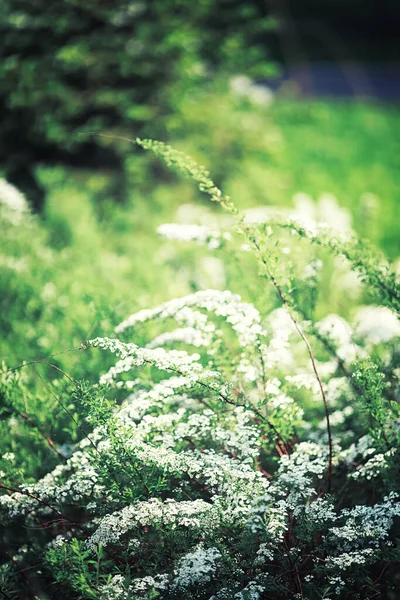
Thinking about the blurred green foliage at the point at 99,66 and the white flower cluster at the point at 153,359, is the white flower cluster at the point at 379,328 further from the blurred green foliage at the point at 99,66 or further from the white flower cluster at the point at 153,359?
the blurred green foliage at the point at 99,66

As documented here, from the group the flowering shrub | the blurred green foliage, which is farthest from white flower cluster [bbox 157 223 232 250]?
the blurred green foliage

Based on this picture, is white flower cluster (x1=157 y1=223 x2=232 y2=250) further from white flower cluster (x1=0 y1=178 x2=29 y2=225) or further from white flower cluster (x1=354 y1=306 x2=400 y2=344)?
white flower cluster (x1=0 y1=178 x2=29 y2=225)

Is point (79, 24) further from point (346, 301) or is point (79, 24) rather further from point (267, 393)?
point (267, 393)

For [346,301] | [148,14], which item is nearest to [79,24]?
[148,14]

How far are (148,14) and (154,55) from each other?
14.5 inches

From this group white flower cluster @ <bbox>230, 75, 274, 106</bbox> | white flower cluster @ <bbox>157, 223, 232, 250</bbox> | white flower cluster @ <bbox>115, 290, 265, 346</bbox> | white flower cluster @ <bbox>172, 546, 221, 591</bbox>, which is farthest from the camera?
white flower cluster @ <bbox>230, 75, 274, 106</bbox>

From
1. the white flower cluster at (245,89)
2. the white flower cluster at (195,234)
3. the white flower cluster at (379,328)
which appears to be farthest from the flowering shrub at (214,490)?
the white flower cluster at (245,89)

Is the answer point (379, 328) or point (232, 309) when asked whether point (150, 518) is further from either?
point (379, 328)

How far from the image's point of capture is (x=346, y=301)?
348 centimetres

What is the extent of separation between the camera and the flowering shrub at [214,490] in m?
1.40

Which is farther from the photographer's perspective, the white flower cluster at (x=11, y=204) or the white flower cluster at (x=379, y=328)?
the white flower cluster at (x=11, y=204)

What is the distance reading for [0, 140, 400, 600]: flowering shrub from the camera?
1.40 metres

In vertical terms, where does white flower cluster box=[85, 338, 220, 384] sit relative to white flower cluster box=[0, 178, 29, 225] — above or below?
above

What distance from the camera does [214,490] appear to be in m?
1.59
